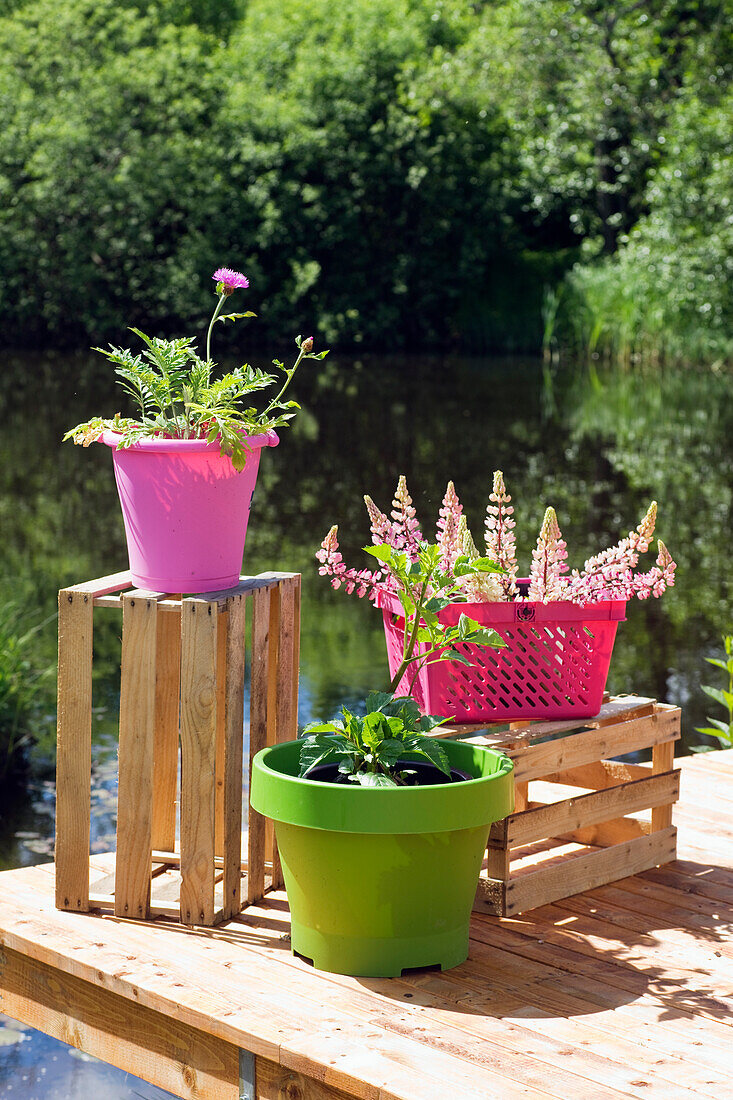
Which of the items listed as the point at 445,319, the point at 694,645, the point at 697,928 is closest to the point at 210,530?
the point at 697,928

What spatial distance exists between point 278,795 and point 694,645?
4.72 meters

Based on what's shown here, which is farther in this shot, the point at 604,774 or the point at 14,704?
the point at 14,704

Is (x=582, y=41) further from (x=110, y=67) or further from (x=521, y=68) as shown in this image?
(x=110, y=67)

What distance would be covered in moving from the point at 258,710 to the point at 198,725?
0.18 metres

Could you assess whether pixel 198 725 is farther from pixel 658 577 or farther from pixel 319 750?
pixel 658 577

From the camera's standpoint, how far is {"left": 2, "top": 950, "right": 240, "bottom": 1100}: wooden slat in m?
1.99

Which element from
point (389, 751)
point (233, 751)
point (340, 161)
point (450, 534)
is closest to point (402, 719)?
point (389, 751)

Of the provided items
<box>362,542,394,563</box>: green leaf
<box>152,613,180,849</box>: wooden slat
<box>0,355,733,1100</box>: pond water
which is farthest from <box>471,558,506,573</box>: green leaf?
<box>0,355,733,1100</box>: pond water

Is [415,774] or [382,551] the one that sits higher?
[382,551]

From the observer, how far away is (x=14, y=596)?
689 cm

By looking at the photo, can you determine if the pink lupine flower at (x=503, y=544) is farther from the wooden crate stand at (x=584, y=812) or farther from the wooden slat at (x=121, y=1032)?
the wooden slat at (x=121, y=1032)

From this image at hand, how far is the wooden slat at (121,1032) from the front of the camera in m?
1.99

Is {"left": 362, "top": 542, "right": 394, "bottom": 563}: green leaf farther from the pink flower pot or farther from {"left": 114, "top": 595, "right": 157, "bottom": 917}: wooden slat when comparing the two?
{"left": 114, "top": 595, "right": 157, "bottom": 917}: wooden slat

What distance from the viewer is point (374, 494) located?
9680mm
